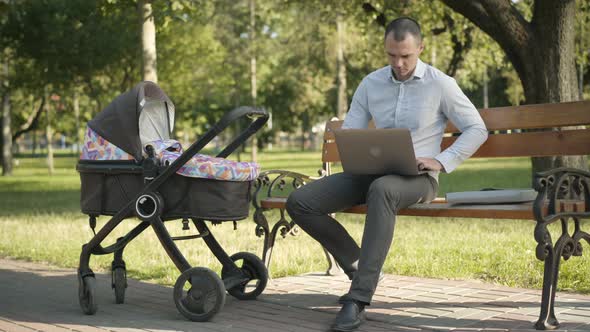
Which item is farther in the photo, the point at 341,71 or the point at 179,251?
the point at 341,71

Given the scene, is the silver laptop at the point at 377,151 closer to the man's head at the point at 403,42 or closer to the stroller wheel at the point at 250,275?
the man's head at the point at 403,42

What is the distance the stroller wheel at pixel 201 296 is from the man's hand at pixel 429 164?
1285 millimetres

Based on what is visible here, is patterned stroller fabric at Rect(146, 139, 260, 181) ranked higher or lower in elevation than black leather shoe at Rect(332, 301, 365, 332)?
higher

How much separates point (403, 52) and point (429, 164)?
642 millimetres

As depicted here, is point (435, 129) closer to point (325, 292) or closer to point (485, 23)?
point (325, 292)

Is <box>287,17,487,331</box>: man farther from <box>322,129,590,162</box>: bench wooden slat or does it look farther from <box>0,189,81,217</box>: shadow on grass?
<box>0,189,81,217</box>: shadow on grass

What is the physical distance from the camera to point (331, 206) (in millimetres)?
5145

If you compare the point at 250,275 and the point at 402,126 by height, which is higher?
the point at 402,126

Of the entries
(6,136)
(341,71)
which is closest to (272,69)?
(341,71)

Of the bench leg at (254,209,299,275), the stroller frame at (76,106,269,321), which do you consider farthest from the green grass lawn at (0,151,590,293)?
the stroller frame at (76,106,269,321)

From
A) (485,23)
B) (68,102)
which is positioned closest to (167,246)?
(485,23)

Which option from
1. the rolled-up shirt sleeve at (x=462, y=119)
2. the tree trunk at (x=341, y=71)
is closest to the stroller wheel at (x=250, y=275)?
the rolled-up shirt sleeve at (x=462, y=119)

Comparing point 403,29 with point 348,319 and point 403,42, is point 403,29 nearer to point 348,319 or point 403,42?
point 403,42

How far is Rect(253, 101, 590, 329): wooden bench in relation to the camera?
14.5ft
